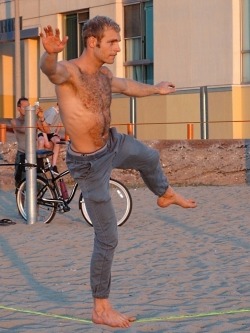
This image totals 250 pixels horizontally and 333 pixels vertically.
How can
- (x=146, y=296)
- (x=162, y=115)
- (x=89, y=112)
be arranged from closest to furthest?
(x=89, y=112) → (x=146, y=296) → (x=162, y=115)

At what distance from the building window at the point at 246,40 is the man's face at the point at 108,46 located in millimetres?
21947

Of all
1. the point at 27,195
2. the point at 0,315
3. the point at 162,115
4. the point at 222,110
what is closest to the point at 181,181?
the point at 27,195

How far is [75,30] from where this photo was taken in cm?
3322

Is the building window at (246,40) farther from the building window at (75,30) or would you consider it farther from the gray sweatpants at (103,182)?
the gray sweatpants at (103,182)

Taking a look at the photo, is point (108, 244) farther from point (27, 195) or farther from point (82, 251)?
point (27, 195)

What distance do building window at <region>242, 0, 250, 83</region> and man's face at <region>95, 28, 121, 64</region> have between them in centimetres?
2195

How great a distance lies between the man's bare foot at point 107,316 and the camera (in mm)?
6160

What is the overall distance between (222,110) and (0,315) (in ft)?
69.6

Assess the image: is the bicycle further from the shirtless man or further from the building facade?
the building facade

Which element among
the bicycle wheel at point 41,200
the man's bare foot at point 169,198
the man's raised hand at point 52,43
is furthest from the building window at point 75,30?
the man's raised hand at point 52,43

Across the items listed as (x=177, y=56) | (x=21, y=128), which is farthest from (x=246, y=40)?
(x=21, y=128)

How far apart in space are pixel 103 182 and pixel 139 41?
25663 mm

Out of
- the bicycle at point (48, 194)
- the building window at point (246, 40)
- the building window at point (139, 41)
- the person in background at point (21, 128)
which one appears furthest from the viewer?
the building window at point (139, 41)

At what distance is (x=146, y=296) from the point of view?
7344 millimetres
